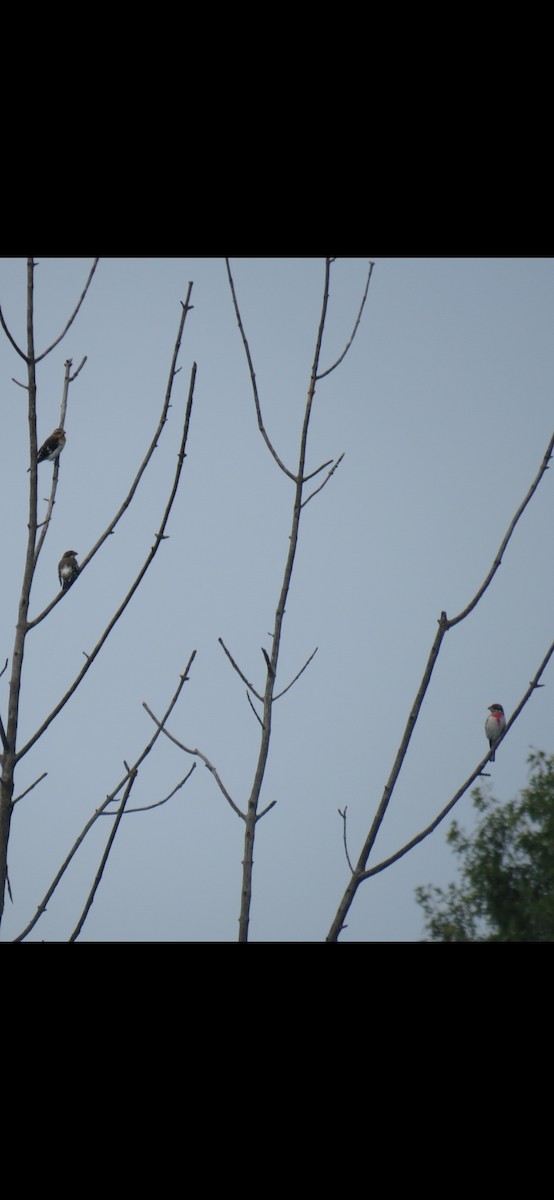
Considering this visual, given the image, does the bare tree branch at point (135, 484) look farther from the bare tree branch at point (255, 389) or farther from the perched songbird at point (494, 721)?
the perched songbird at point (494, 721)

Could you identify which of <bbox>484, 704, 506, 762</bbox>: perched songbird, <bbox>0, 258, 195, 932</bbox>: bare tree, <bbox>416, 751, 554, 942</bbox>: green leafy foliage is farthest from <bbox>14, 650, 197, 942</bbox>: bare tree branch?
<bbox>416, 751, 554, 942</bbox>: green leafy foliage

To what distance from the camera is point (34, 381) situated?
1837mm

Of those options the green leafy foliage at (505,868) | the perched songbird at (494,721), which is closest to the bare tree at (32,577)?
the perched songbird at (494,721)

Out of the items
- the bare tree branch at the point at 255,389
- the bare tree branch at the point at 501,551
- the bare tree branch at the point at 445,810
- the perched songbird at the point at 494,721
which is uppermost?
the perched songbird at the point at 494,721

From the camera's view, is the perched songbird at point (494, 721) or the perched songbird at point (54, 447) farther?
A: the perched songbird at point (494, 721)

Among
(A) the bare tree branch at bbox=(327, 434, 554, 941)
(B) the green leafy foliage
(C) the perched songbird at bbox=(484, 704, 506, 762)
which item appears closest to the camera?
(A) the bare tree branch at bbox=(327, 434, 554, 941)

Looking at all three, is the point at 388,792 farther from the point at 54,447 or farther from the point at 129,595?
the point at 54,447

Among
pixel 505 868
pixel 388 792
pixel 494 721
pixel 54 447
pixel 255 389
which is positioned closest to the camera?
pixel 388 792

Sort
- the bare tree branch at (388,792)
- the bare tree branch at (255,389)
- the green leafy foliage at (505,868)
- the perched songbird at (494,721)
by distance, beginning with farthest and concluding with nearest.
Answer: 1. the green leafy foliage at (505,868)
2. the perched songbird at (494,721)
3. the bare tree branch at (255,389)
4. the bare tree branch at (388,792)

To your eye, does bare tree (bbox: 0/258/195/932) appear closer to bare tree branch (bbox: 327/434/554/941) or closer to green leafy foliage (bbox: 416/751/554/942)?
bare tree branch (bbox: 327/434/554/941)

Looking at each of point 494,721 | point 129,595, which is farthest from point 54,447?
point 129,595
